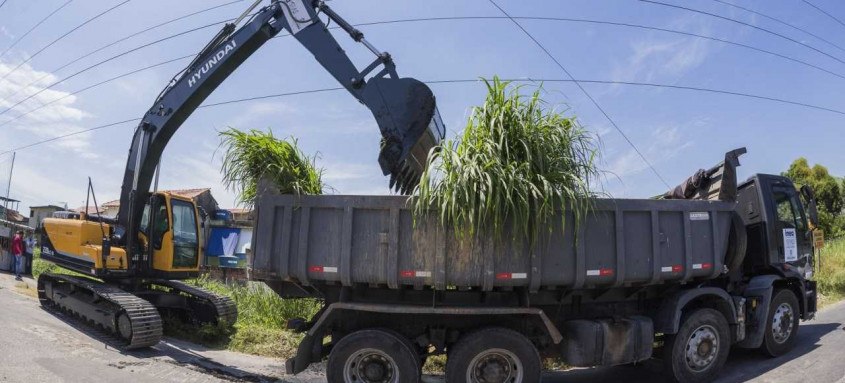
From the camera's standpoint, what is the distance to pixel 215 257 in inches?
954

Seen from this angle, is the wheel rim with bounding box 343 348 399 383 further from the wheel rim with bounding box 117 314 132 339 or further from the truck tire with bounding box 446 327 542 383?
the wheel rim with bounding box 117 314 132 339

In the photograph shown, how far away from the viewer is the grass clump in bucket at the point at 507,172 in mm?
4496

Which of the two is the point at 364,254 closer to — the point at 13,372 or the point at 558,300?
the point at 558,300

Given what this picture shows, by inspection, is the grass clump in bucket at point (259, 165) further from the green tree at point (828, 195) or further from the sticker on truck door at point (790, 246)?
the green tree at point (828, 195)

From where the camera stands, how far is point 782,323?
659 centimetres

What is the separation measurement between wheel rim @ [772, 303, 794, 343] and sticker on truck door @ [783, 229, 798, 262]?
64cm

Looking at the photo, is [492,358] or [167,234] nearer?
[492,358]

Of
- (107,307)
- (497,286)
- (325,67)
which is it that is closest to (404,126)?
(325,67)

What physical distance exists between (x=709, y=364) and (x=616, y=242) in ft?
6.57

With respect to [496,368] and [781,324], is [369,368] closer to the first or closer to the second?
[496,368]

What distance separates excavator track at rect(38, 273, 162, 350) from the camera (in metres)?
7.18

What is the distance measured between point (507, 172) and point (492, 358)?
172 centimetres

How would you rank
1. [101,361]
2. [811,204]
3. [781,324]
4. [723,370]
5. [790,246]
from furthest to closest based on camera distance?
[811,204]
[790,246]
[781,324]
[101,361]
[723,370]

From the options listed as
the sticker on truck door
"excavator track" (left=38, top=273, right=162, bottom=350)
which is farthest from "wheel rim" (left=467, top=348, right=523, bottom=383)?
"excavator track" (left=38, top=273, right=162, bottom=350)
